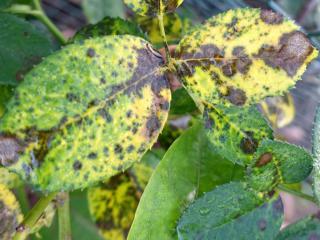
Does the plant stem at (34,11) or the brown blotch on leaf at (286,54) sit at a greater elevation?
the plant stem at (34,11)

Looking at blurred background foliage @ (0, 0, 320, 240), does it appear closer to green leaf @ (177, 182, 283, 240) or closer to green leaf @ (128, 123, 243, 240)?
green leaf @ (128, 123, 243, 240)

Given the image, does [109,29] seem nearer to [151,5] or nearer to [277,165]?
[151,5]

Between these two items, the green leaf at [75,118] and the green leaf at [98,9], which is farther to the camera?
the green leaf at [98,9]

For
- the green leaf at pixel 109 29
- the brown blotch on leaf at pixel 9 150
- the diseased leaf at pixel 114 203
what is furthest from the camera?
the diseased leaf at pixel 114 203

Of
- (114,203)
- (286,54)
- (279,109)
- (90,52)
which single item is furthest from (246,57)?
(279,109)

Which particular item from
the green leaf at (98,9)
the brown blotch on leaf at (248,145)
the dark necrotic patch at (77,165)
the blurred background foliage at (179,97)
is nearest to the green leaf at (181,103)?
the blurred background foliage at (179,97)

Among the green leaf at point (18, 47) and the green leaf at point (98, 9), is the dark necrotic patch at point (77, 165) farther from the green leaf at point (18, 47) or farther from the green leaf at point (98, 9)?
the green leaf at point (98, 9)

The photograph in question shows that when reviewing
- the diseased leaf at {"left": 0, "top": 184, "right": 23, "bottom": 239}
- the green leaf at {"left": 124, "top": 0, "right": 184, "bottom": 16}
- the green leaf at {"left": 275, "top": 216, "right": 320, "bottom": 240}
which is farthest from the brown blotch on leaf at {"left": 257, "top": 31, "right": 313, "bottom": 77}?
the diseased leaf at {"left": 0, "top": 184, "right": 23, "bottom": 239}
